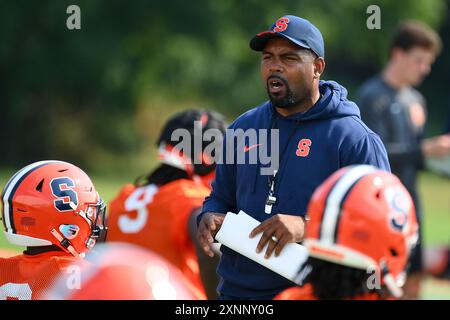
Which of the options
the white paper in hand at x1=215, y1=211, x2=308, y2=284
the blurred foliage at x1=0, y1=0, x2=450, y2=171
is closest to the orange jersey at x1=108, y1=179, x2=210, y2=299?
the white paper in hand at x1=215, y1=211, x2=308, y2=284

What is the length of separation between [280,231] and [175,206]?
1675 millimetres

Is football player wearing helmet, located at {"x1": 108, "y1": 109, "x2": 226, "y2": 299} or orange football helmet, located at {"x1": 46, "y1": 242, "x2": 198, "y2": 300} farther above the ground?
orange football helmet, located at {"x1": 46, "y1": 242, "x2": 198, "y2": 300}

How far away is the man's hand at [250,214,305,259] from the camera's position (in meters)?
4.40

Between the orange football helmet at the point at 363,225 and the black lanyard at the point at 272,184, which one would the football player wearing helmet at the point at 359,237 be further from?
the black lanyard at the point at 272,184

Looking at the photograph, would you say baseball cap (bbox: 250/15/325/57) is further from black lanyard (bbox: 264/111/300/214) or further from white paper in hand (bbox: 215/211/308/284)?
white paper in hand (bbox: 215/211/308/284)

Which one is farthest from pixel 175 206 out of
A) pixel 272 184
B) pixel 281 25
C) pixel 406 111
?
pixel 406 111

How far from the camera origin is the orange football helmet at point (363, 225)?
3381 millimetres

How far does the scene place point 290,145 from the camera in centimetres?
482

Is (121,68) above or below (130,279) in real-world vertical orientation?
below

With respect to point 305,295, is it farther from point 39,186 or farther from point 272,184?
point 39,186

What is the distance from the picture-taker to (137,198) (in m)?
6.20

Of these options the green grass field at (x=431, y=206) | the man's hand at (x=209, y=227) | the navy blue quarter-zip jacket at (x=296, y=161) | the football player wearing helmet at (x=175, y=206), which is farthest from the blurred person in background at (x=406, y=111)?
the man's hand at (x=209, y=227)
